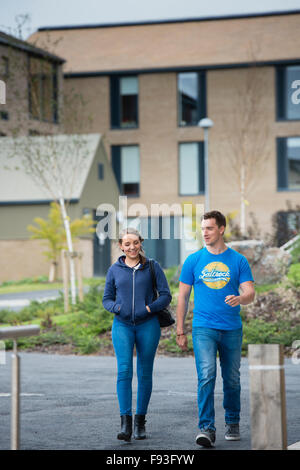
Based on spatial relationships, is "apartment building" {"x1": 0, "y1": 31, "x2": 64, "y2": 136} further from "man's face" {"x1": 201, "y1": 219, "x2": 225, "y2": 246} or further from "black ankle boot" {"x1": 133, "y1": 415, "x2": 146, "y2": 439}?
"black ankle boot" {"x1": 133, "y1": 415, "x2": 146, "y2": 439}

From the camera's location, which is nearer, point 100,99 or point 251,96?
point 251,96

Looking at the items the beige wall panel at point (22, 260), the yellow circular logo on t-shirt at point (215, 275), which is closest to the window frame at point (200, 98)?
the beige wall panel at point (22, 260)

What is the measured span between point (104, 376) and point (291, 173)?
3317cm

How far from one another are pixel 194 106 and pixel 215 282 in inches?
1522

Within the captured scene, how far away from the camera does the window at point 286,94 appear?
4328 centimetres

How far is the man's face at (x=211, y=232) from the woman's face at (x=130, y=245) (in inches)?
25.1

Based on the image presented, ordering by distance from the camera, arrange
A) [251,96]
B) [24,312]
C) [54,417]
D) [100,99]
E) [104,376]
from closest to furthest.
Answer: [54,417], [104,376], [24,312], [251,96], [100,99]

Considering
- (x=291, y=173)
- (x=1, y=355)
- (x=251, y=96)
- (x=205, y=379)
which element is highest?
(x=251, y=96)

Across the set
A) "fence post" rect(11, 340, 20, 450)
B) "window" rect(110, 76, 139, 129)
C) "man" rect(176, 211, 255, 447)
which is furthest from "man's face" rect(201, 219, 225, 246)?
"window" rect(110, 76, 139, 129)

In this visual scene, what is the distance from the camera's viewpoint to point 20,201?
37312 mm

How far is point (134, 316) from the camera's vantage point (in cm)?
699

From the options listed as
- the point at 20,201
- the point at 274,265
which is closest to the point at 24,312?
the point at 274,265

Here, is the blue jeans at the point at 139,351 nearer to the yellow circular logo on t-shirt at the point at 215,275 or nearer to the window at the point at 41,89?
the yellow circular logo on t-shirt at the point at 215,275

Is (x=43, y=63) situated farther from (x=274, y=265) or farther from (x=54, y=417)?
(x=54, y=417)
